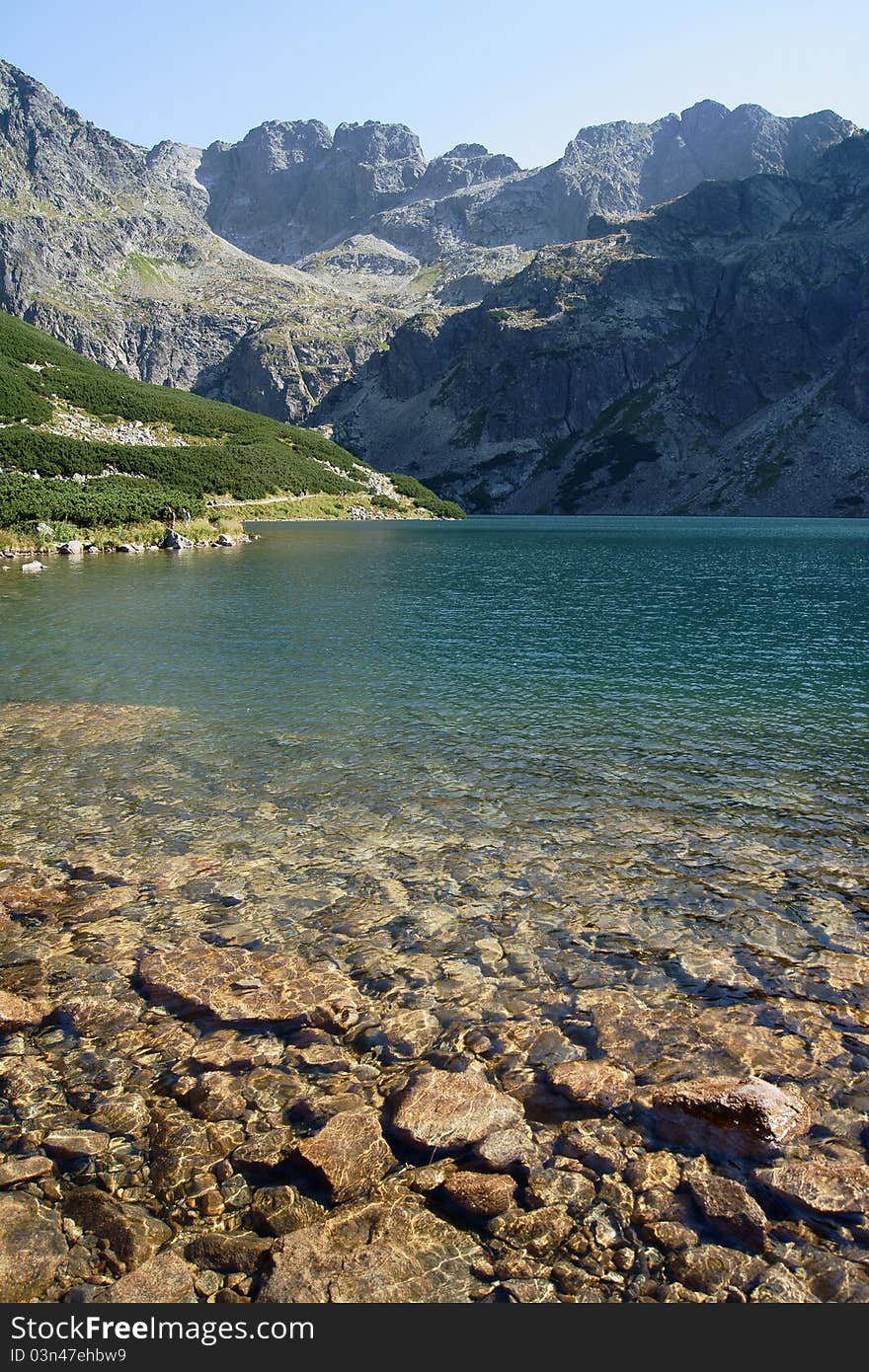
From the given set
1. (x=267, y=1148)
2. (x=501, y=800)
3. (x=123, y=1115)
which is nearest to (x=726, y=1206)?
(x=267, y=1148)

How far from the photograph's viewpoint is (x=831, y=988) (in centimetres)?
922

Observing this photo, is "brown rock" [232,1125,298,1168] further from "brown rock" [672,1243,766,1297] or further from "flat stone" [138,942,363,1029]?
"brown rock" [672,1243,766,1297]

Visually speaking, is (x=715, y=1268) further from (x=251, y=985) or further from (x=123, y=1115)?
(x=251, y=985)

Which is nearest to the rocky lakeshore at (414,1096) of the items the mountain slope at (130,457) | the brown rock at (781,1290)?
the brown rock at (781,1290)

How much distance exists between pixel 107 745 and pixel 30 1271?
1425 cm

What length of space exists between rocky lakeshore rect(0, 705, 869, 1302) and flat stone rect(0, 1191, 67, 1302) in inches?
0.7

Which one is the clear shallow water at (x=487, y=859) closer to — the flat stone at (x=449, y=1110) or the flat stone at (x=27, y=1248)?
the flat stone at (x=449, y=1110)

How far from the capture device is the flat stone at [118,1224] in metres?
5.82

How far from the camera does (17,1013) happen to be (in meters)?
8.62

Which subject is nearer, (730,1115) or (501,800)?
(730,1115)

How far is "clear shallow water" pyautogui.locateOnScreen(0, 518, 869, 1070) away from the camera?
9469mm

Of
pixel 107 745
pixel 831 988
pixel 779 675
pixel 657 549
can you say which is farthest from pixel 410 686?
pixel 657 549

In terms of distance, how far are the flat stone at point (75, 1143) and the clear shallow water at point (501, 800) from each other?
3237mm

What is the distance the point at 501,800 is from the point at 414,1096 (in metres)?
8.38
